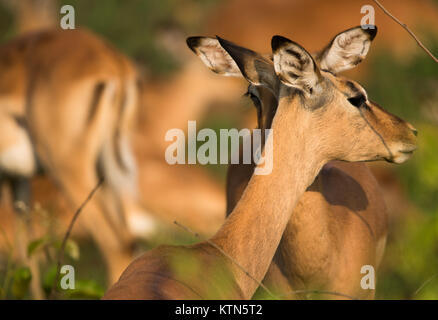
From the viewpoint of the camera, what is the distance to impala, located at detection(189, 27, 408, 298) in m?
3.20

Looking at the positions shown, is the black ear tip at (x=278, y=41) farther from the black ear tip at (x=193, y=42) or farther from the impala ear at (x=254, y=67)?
the black ear tip at (x=193, y=42)

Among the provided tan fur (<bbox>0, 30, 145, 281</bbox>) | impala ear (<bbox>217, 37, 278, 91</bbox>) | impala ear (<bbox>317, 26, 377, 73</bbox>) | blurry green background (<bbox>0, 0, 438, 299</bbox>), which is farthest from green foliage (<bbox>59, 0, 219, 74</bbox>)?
impala ear (<bbox>217, 37, 278, 91</bbox>)

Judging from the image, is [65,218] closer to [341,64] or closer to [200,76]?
[200,76]

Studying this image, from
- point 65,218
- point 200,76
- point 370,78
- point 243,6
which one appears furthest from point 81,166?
point 243,6

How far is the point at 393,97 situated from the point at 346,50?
559 centimetres

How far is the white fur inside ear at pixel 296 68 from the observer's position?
270 centimetres

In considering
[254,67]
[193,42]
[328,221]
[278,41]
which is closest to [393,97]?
[328,221]

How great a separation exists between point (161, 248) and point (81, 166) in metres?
3.47

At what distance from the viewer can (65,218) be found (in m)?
8.01

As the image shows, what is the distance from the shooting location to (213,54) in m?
3.31

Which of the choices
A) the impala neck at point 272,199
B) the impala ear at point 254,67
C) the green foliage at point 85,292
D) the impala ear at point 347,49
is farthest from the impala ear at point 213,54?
the green foliage at point 85,292

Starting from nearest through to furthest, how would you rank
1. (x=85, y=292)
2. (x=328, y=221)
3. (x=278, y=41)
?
(x=278, y=41) → (x=85, y=292) → (x=328, y=221)

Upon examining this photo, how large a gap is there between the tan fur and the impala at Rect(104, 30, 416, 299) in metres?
2.86

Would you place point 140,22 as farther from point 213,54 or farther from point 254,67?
point 254,67
